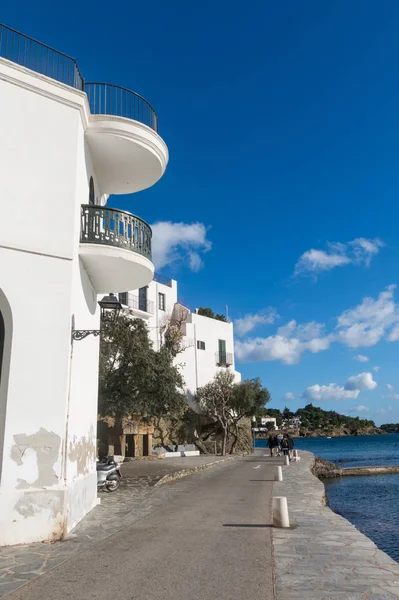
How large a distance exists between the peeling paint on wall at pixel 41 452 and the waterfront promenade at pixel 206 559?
3.31 ft

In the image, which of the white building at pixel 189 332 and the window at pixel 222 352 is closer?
the white building at pixel 189 332

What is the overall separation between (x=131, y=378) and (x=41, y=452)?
60.9 ft

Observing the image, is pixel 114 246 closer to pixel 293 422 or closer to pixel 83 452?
pixel 83 452

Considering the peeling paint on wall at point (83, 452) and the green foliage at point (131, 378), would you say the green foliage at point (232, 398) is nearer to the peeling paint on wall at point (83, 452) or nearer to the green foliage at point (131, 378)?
the green foliage at point (131, 378)

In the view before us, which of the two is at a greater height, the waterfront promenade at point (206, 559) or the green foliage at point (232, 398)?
the green foliage at point (232, 398)

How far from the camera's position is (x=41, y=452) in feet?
28.0

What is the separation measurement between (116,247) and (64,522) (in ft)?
17.5

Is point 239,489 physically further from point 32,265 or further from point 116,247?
point 32,265

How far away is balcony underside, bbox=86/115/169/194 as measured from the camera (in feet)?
35.6

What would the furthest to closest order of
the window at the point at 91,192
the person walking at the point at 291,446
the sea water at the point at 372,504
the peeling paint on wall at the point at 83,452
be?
the person walking at the point at 291,446, the sea water at the point at 372,504, the window at the point at 91,192, the peeling paint on wall at the point at 83,452

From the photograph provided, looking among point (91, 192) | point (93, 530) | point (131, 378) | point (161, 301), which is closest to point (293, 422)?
point (161, 301)

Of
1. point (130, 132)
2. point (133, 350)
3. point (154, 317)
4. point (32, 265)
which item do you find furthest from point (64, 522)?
point (154, 317)

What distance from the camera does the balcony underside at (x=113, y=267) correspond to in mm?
10242

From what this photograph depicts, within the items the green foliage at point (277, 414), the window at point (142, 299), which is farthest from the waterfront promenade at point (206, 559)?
the green foliage at point (277, 414)
